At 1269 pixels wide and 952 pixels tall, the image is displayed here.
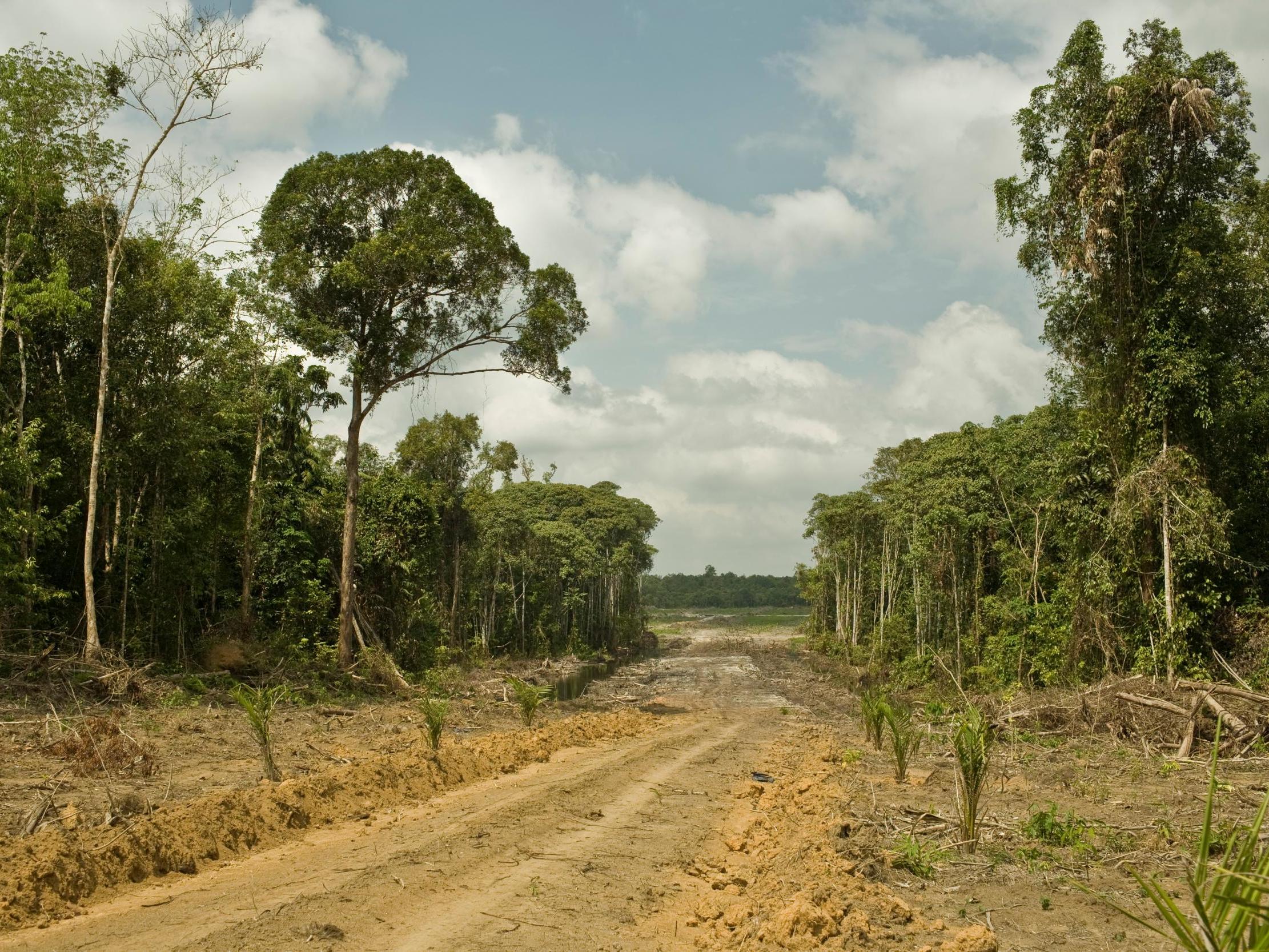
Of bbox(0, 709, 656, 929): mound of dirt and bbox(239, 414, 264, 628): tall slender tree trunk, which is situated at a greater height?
bbox(239, 414, 264, 628): tall slender tree trunk

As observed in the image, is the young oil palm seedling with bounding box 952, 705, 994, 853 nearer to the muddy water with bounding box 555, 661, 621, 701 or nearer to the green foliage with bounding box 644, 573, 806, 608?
the muddy water with bounding box 555, 661, 621, 701

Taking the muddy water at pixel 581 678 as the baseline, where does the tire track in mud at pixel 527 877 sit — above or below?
above

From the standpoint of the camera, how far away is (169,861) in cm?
655

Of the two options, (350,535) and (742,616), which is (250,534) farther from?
(742,616)

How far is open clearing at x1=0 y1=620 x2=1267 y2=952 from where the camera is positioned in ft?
17.4

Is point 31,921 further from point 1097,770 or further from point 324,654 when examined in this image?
point 324,654

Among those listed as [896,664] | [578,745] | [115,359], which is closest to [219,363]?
[115,359]

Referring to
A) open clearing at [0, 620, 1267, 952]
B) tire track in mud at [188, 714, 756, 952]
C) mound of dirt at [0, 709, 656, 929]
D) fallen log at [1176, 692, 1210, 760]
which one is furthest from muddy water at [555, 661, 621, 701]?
fallen log at [1176, 692, 1210, 760]

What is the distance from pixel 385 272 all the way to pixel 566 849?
53.7 ft

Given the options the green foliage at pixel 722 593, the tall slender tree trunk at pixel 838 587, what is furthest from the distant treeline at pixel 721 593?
the tall slender tree trunk at pixel 838 587

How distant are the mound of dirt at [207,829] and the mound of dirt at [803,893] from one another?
11.9ft

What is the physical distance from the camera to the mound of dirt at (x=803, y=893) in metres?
5.12

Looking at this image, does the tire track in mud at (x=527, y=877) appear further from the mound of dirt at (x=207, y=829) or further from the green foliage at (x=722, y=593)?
the green foliage at (x=722, y=593)

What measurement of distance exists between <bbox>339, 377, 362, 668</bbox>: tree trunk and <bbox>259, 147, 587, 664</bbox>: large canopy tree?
28mm
